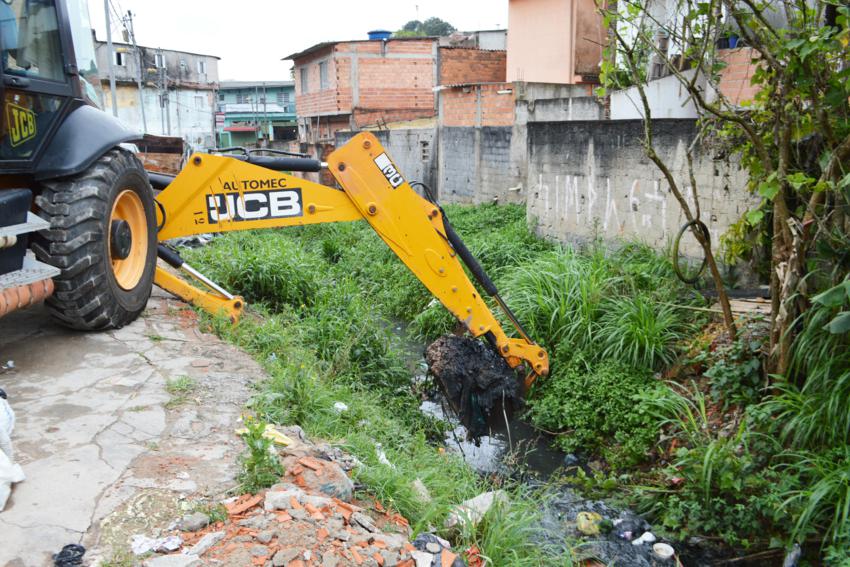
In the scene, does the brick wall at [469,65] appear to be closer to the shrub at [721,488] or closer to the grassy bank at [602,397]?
the grassy bank at [602,397]

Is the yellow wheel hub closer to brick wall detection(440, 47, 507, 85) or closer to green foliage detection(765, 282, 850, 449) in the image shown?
green foliage detection(765, 282, 850, 449)

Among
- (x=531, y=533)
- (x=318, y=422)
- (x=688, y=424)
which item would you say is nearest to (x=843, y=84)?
(x=688, y=424)

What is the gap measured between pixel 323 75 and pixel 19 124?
82.3ft

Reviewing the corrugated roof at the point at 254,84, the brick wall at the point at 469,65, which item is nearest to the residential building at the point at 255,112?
the corrugated roof at the point at 254,84

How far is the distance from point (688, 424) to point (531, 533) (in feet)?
6.07

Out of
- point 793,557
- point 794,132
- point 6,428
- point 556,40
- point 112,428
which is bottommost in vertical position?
point 793,557

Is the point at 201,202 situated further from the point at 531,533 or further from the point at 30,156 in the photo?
the point at 531,533

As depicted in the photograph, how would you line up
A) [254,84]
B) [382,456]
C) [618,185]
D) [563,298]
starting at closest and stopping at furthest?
1. [382,456]
2. [563,298]
3. [618,185]
4. [254,84]

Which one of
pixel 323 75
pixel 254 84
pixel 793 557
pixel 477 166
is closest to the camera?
pixel 793 557

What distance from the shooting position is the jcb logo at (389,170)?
17.9ft

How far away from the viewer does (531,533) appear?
4.46 meters

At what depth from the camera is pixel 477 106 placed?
51.2 feet

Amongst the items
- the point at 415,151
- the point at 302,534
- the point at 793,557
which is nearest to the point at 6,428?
the point at 302,534

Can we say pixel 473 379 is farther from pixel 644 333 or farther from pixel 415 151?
pixel 415 151
